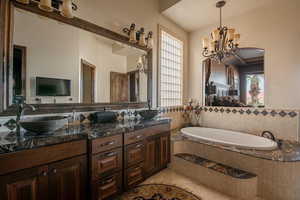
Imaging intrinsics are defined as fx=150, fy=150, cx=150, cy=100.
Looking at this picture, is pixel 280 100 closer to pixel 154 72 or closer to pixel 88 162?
pixel 154 72

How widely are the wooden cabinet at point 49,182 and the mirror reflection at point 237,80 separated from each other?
3.09 meters

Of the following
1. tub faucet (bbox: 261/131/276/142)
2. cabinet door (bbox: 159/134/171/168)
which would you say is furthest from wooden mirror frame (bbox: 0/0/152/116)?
tub faucet (bbox: 261/131/276/142)

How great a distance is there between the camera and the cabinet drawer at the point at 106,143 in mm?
1538

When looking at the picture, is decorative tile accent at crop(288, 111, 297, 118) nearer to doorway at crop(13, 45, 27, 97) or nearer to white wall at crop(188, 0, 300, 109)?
white wall at crop(188, 0, 300, 109)

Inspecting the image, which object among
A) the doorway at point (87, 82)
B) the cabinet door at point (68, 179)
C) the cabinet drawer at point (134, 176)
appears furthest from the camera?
the doorway at point (87, 82)

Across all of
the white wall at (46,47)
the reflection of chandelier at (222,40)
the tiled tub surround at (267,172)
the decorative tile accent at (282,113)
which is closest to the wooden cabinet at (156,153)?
the tiled tub surround at (267,172)

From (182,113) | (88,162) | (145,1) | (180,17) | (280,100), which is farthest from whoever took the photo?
(182,113)

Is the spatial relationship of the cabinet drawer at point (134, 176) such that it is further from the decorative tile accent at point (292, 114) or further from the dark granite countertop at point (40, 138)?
the decorative tile accent at point (292, 114)

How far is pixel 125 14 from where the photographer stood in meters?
2.56

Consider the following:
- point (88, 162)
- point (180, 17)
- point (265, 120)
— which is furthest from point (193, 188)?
point (180, 17)

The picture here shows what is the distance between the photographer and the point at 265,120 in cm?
274

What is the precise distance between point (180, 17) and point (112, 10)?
1607 mm

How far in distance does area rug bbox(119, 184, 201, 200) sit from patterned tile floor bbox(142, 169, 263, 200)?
0.34 ft

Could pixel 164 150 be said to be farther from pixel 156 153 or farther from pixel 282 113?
pixel 282 113
